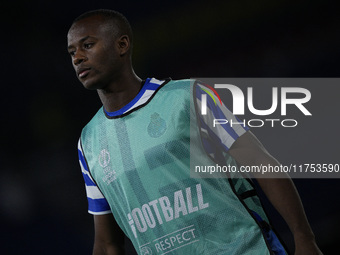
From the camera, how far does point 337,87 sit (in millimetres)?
Answer: 3307

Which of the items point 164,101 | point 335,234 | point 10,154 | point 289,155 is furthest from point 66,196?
point 164,101

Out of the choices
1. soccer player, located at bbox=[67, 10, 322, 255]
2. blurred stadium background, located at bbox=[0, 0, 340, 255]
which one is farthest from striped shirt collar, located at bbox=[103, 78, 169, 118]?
blurred stadium background, located at bbox=[0, 0, 340, 255]

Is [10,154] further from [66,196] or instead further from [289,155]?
[289,155]

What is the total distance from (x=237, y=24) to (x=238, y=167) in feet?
6.41

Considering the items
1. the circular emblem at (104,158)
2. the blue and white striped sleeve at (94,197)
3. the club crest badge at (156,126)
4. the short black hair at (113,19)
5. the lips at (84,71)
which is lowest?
the blue and white striped sleeve at (94,197)

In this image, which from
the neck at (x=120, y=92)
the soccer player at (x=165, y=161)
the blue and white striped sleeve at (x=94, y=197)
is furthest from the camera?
the blue and white striped sleeve at (x=94, y=197)

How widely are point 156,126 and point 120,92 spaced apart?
0.19 m

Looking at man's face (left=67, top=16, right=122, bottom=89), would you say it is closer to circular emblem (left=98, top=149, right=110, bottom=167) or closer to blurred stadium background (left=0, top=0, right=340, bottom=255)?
circular emblem (left=98, top=149, right=110, bottom=167)

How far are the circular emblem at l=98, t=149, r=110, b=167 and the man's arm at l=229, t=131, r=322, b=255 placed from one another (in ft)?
1.53

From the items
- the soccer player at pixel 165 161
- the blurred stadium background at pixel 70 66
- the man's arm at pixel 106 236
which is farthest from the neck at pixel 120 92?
the blurred stadium background at pixel 70 66

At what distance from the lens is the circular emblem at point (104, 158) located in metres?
1.85

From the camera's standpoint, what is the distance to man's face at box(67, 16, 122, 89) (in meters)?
1.78

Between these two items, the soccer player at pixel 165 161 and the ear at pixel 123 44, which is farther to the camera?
the ear at pixel 123 44

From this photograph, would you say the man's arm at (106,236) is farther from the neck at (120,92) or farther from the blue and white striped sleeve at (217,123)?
the blue and white striped sleeve at (217,123)
